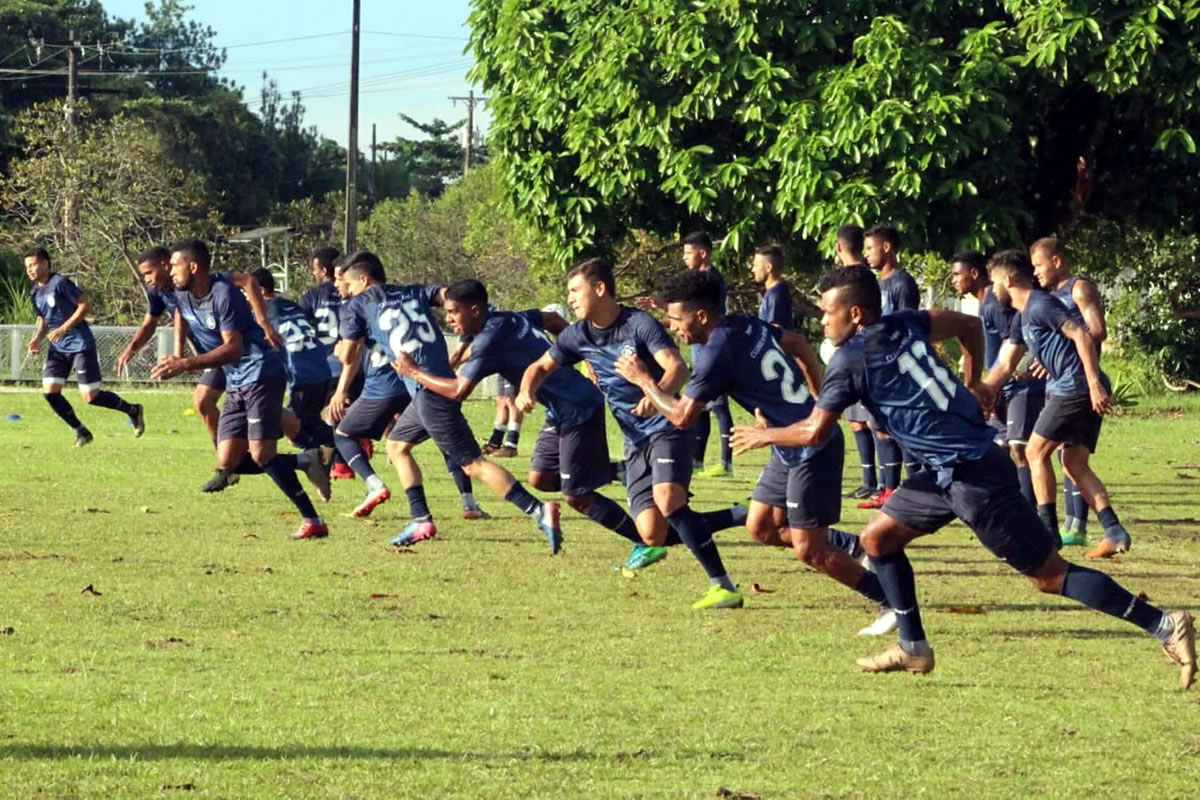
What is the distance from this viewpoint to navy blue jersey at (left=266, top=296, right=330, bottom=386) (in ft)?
54.0

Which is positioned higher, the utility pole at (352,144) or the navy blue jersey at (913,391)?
the utility pole at (352,144)

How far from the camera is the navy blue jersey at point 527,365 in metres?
11.6

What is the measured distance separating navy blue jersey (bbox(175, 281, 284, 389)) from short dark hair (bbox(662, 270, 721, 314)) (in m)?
4.32

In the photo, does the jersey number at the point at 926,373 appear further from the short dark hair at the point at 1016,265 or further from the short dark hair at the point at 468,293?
the short dark hair at the point at 1016,265

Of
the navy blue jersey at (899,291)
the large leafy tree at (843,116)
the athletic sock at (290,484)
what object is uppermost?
the large leafy tree at (843,116)

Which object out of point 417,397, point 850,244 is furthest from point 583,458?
point 850,244

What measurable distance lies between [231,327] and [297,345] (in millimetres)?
3611

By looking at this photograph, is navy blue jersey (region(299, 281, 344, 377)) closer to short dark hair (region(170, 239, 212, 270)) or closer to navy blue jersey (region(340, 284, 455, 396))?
short dark hair (region(170, 239, 212, 270))

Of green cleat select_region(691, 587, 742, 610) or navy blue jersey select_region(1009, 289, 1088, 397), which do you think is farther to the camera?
navy blue jersey select_region(1009, 289, 1088, 397)

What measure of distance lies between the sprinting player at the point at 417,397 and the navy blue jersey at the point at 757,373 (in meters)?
2.61

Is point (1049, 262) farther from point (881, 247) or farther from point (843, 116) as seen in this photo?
point (843, 116)

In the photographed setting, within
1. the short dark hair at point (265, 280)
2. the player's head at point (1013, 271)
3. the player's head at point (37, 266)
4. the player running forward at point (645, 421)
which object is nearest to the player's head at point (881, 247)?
the player's head at point (1013, 271)

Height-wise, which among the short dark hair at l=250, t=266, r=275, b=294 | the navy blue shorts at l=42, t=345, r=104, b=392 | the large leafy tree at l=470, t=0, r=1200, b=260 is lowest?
the navy blue shorts at l=42, t=345, r=104, b=392

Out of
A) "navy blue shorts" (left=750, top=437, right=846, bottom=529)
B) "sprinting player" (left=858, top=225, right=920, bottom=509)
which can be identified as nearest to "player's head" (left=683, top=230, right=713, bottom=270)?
"sprinting player" (left=858, top=225, right=920, bottom=509)
